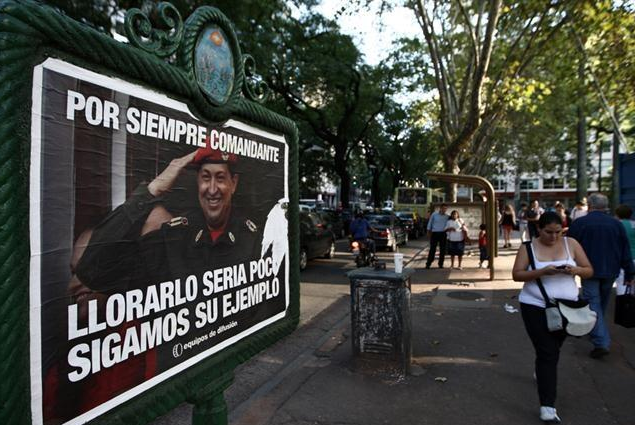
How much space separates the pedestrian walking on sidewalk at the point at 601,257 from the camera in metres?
5.18

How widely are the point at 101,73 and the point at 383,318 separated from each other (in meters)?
4.16

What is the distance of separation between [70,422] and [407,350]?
164 inches

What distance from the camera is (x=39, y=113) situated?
1.10m

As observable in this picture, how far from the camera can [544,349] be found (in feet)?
12.2

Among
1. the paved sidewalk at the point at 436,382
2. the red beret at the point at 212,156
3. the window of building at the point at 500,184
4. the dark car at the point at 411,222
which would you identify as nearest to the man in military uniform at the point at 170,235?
the red beret at the point at 212,156

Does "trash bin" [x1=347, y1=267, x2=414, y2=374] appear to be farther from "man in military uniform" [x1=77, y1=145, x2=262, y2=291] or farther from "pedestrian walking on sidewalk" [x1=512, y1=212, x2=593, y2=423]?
"man in military uniform" [x1=77, y1=145, x2=262, y2=291]

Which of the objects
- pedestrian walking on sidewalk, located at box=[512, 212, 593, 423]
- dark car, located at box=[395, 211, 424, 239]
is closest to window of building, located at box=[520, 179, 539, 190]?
dark car, located at box=[395, 211, 424, 239]

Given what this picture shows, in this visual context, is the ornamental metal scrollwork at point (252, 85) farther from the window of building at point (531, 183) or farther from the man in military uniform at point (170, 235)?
the window of building at point (531, 183)

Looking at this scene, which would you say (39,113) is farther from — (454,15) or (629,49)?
(454,15)

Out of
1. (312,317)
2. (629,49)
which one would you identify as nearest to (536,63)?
(629,49)

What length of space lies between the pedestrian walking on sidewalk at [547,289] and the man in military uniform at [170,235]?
273 cm

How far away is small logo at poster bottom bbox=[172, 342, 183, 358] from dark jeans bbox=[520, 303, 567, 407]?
3127mm

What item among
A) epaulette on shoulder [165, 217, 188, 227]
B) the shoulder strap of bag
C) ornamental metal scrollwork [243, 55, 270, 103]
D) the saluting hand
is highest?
ornamental metal scrollwork [243, 55, 270, 103]

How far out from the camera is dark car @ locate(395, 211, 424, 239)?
2422 centimetres
